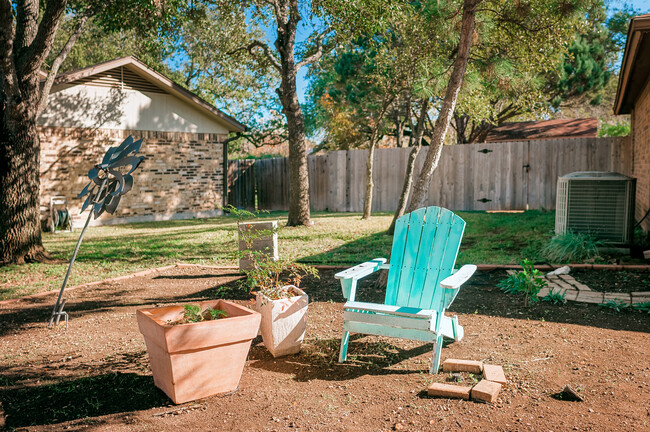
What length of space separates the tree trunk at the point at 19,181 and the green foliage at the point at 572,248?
23.5 ft

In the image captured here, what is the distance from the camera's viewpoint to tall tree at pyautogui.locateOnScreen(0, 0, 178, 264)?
6.96m

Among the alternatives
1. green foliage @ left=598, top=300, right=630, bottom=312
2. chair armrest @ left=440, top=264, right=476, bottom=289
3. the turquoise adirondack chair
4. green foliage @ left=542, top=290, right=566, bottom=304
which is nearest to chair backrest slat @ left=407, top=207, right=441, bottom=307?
the turquoise adirondack chair

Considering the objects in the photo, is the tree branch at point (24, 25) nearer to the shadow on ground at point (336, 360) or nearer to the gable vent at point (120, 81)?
the gable vent at point (120, 81)

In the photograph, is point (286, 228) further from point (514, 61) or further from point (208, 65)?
point (208, 65)

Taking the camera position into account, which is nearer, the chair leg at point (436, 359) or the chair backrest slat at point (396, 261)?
the chair leg at point (436, 359)

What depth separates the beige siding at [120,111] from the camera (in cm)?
1270

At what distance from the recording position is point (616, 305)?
4.50 meters

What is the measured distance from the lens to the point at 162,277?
637cm

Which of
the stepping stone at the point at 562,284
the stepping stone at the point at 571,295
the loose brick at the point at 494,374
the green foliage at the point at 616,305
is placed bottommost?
the loose brick at the point at 494,374

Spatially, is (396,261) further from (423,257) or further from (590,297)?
(590,297)

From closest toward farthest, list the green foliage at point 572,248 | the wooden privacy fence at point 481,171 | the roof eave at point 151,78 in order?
the green foliage at point 572,248, the wooden privacy fence at point 481,171, the roof eave at point 151,78

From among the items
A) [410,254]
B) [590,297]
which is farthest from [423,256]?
[590,297]

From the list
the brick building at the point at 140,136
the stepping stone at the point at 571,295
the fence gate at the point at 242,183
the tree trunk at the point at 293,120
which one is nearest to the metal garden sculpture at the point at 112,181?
the stepping stone at the point at 571,295

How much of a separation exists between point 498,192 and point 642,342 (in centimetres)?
910
